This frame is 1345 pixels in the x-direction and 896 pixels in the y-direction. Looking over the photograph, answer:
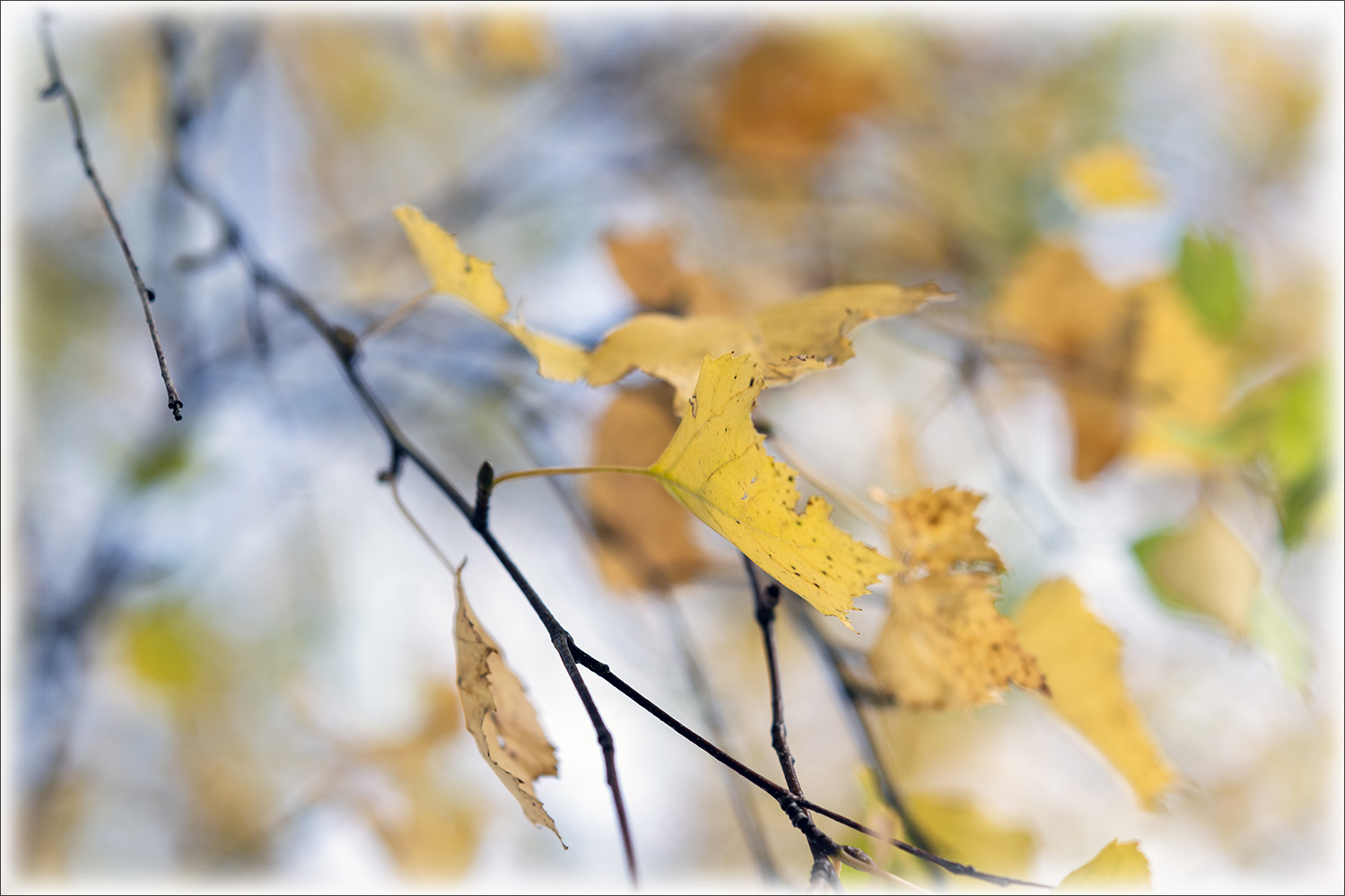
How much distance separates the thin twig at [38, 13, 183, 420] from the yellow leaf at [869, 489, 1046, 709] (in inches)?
11.1

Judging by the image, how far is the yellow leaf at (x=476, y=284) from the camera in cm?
30

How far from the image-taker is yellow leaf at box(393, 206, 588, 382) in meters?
0.30

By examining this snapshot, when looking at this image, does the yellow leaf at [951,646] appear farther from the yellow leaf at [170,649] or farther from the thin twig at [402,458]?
the yellow leaf at [170,649]

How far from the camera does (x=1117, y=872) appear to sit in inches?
11.5

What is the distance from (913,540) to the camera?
0.36 m

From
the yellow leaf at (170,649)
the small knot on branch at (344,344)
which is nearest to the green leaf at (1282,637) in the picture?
the small knot on branch at (344,344)

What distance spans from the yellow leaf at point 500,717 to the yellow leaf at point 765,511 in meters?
0.10

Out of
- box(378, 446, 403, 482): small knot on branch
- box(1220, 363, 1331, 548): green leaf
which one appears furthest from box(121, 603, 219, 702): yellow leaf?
box(1220, 363, 1331, 548): green leaf

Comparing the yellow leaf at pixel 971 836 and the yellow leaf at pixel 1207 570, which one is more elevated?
the yellow leaf at pixel 1207 570

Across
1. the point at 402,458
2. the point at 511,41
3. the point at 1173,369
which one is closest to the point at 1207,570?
the point at 1173,369

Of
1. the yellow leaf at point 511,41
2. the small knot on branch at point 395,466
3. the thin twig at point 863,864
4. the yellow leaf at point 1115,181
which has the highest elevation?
the yellow leaf at point 511,41

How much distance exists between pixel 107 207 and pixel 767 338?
9.8 inches

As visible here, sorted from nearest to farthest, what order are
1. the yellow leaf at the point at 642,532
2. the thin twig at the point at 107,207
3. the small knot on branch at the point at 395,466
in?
the thin twig at the point at 107,207 < the small knot on branch at the point at 395,466 < the yellow leaf at the point at 642,532

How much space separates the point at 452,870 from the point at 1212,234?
2.78 ft
